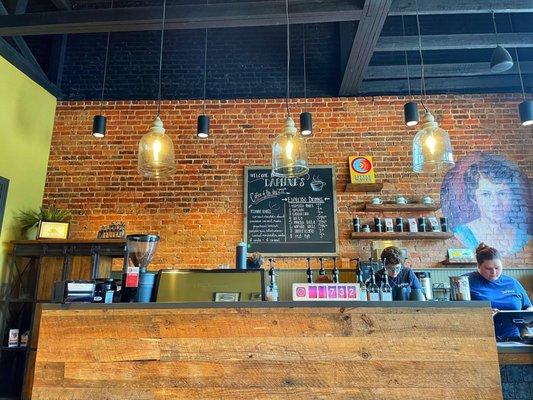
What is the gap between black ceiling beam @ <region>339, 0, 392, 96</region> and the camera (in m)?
3.41

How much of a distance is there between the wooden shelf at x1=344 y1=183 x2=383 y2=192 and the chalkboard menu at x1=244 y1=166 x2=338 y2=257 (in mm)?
206

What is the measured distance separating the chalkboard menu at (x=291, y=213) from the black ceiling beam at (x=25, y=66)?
8.69ft

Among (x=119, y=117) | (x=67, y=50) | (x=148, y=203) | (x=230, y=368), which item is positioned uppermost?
(x=67, y=50)

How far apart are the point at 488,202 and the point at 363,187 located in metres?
1.49

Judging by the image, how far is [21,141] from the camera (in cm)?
450

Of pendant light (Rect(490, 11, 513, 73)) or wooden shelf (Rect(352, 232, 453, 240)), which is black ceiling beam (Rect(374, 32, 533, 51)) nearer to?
pendant light (Rect(490, 11, 513, 73))

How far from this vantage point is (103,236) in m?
4.55

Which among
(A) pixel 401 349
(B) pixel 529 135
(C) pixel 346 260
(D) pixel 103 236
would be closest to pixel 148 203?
(D) pixel 103 236

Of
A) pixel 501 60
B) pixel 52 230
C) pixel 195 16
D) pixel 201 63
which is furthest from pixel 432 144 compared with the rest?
pixel 52 230

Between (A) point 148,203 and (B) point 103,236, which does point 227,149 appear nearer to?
(A) point 148,203

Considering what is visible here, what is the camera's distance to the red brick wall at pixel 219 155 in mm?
4754

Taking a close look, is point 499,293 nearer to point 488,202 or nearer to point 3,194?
point 488,202

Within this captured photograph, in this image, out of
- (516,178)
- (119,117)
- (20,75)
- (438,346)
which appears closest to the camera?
(438,346)

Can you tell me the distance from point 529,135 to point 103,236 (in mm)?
5202
